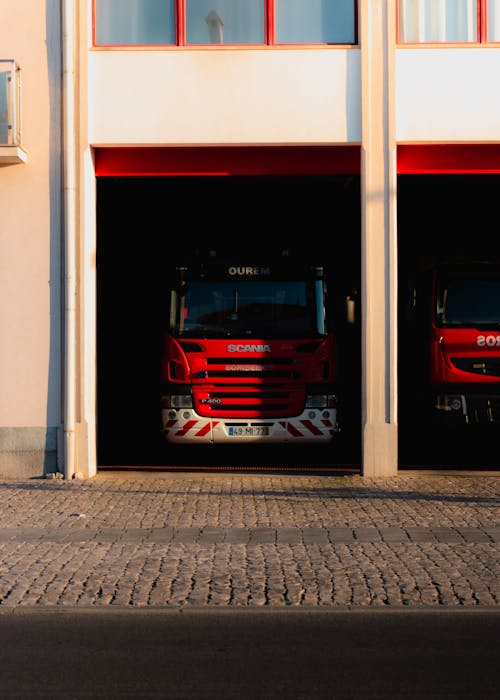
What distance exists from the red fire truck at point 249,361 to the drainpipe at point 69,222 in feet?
5.12

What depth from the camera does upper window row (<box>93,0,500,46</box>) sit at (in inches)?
562

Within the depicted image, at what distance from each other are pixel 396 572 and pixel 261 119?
7.41m

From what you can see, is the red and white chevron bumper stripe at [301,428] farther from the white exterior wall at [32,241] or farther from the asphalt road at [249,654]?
the asphalt road at [249,654]

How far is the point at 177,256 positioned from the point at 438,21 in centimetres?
462

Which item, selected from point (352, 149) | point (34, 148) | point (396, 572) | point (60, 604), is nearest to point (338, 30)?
point (352, 149)

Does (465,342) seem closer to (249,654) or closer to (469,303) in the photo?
(469,303)

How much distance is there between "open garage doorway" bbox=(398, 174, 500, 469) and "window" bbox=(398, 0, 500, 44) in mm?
1916

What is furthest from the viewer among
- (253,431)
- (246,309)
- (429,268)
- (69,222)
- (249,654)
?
(429,268)

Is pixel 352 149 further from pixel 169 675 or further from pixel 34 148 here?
pixel 169 675

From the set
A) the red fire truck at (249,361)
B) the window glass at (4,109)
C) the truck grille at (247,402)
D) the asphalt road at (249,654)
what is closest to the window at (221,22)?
the window glass at (4,109)

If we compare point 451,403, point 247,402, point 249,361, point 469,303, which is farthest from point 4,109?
point 451,403

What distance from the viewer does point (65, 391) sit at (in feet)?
45.8

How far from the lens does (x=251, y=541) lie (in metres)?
9.71

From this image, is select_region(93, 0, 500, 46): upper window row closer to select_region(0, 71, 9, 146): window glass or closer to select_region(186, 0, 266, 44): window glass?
select_region(186, 0, 266, 44): window glass
